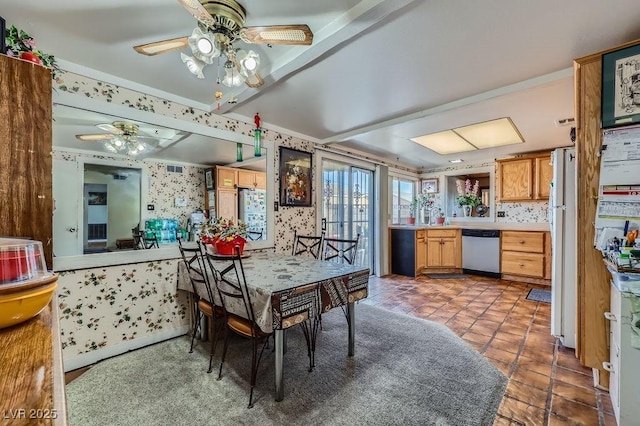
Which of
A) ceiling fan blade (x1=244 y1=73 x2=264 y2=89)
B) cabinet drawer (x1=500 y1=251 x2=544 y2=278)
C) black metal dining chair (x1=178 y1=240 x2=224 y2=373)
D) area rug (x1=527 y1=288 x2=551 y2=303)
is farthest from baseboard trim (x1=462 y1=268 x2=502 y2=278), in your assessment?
ceiling fan blade (x1=244 y1=73 x2=264 y2=89)

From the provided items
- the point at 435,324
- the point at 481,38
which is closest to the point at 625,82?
the point at 481,38

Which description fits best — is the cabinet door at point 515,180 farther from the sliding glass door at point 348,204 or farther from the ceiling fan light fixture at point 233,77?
the ceiling fan light fixture at point 233,77

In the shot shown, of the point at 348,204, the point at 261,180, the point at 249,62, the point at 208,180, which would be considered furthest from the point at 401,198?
the point at 249,62

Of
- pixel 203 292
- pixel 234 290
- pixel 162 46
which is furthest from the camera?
pixel 203 292

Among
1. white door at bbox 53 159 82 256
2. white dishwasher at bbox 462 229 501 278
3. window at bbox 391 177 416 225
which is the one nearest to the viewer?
white door at bbox 53 159 82 256

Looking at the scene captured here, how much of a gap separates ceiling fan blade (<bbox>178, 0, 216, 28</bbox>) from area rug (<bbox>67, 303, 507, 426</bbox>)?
6.87ft

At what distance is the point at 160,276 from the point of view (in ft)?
8.26

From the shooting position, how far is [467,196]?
5.46m

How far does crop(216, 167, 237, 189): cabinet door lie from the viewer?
9.70ft

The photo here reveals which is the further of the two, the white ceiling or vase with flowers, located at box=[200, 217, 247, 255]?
vase with flowers, located at box=[200, 217, 247, 255]

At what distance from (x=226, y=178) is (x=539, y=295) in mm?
4429

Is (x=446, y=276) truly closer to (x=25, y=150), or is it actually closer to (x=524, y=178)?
(x=524, y=178)

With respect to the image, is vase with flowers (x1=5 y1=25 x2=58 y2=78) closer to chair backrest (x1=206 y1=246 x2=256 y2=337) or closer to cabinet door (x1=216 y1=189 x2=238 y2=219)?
chair backrest (x1=206 y1=246 x2=256 y2=337)

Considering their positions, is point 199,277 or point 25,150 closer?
point 25,150
